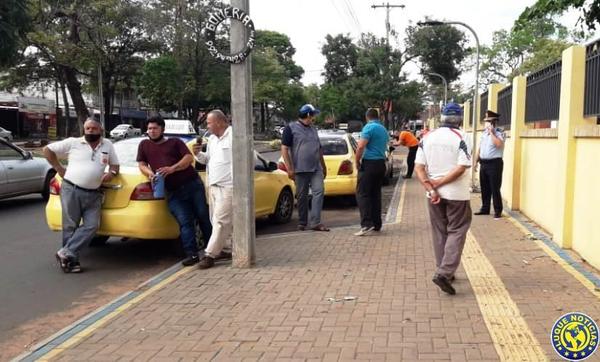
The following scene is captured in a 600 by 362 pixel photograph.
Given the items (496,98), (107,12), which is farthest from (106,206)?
(107,12)

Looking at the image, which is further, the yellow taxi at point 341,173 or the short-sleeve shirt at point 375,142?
the yellow taxi at point 341,173

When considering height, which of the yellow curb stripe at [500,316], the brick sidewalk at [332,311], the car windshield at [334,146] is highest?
the car windshield at [334,146]

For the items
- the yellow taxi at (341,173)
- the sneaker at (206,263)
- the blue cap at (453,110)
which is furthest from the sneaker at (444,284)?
the yellow taxi at (341,173)

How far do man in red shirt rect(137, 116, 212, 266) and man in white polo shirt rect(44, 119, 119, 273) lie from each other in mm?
491

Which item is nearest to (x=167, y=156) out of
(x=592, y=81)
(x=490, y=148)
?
(x=592, y=81)

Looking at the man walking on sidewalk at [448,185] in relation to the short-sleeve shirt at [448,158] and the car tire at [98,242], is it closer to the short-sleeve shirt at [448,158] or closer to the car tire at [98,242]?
the short-sleeve shirt at [448,158]

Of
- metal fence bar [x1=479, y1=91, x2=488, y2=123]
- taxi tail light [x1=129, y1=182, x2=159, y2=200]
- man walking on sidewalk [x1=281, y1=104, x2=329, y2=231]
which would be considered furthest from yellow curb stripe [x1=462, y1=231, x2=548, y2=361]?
metal fence bar [x1=479, y1=91, x2=488, y2=123]

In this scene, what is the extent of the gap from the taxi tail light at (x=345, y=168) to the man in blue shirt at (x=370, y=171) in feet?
10.0

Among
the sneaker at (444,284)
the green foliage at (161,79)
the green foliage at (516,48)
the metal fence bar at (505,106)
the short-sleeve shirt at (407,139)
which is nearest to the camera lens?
the sneaker at (444,284)

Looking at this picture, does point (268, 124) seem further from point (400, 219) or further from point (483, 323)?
point (483, 323)

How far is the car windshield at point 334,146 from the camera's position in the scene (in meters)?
11.9

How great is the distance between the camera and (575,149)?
694 centimetres

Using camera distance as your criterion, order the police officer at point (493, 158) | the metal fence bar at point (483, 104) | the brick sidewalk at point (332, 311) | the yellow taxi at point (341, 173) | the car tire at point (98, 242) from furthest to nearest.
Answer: the metal fence bar at point (483, 104)
the yellow taxi at point (341, 173)
the police officer at point (493, 158)
the car tire at point (98, 242)
the brick sidewalk at point (332, 311)

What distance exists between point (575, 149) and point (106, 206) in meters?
5.45
